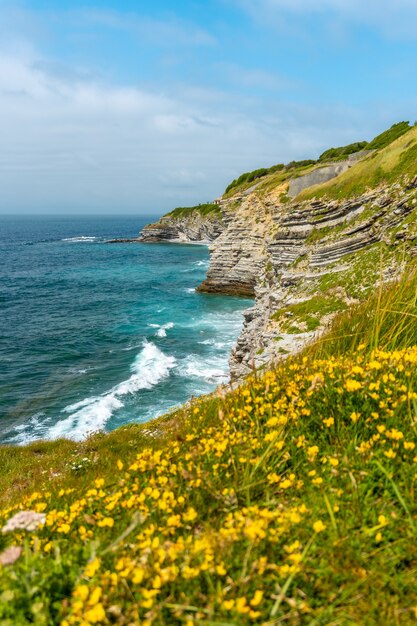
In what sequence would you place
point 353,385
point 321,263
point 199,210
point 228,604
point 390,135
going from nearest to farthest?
point 228,604 < point 353,385 < point 321,263 < point 390,135 < point 199,210

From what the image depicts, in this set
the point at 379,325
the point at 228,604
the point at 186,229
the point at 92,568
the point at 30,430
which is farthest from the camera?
the point at 186,229

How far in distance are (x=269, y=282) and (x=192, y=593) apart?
37.6 metres

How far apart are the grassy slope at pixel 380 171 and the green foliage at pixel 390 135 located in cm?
1648

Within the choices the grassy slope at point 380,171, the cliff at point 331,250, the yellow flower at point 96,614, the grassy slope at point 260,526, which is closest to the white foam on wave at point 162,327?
the cliff at point 331,250

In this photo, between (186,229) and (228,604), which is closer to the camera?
(228,604)

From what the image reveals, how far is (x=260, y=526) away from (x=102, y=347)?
3649 cm

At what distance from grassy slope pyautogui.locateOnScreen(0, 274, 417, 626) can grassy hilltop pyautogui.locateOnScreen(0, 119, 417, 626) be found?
0.04 ft

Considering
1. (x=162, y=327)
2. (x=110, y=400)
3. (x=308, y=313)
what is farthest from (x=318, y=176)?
(x=110, y=400)

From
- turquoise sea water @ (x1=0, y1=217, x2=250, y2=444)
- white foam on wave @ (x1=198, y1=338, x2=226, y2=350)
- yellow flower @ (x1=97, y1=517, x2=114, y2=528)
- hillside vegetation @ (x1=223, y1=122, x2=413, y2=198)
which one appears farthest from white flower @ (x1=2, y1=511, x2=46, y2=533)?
hillside vegetation @ (x1=223, y1=122, x2=413, y2=198)

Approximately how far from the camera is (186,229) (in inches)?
5330

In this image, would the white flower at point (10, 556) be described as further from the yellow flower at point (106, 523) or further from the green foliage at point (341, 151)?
the green foliage at point (341, 151)

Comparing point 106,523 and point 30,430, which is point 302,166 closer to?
point 30,430

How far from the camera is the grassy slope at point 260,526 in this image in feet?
7.94

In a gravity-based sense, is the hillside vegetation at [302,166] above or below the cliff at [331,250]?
above
